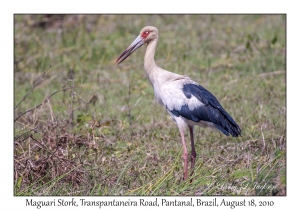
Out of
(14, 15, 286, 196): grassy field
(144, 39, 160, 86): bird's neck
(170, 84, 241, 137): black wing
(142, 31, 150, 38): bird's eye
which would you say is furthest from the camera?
(142, 31, 150, 38): bird's eye

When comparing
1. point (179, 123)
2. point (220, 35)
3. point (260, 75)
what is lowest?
point (179, 123)

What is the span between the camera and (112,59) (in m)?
10.6

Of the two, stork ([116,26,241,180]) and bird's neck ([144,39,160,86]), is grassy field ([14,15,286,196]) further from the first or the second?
bird's neck ([144,39,160,86])

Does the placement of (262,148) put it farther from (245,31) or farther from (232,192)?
(245,31)

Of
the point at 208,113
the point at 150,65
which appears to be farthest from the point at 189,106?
the point at 150,65

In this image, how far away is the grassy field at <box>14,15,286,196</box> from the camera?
6125 millimetres

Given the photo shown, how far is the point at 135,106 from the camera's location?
29.1 ft

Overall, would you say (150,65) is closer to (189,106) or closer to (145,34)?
(145,34)

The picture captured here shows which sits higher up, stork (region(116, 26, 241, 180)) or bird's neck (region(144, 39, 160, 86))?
bird's neck (region(144, 39, 160, 86))

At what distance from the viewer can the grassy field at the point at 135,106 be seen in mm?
6125

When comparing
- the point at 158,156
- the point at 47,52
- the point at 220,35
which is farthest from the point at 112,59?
the point at 158,156

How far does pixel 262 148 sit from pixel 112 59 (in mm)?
4319

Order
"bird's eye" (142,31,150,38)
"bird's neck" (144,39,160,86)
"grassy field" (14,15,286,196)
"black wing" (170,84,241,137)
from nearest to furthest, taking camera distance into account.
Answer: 1. "grassy field" (14,15,286,196)
2. "black wing" (170,84,241,137)
3. "bird's neck" (144,39,160,86)
4. "bird's eye" (142,31,150,38)

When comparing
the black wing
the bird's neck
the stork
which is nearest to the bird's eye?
the bird's neck
